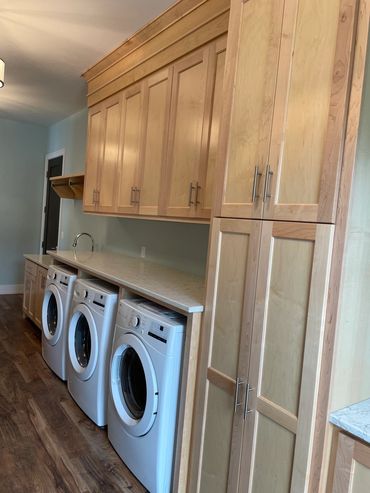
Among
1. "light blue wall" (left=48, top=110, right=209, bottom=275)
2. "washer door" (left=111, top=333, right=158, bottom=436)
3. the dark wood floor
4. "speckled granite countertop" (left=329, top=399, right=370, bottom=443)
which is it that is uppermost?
"light blue wall" (left=48, top=110, right=209, bottom=275)

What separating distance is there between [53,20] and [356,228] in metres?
2.45

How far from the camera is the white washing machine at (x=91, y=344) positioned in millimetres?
2316

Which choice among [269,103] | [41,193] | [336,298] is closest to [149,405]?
[336,298]

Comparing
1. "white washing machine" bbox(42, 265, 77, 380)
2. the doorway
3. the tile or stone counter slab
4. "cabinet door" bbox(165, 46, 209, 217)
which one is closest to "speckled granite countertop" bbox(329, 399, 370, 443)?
"cabinet door" bbox(165, 46, 209, 217)

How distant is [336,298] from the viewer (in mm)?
1160

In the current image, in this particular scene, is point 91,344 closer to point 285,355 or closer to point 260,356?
point 260,356

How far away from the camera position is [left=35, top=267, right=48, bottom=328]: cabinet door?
3966 millimetres

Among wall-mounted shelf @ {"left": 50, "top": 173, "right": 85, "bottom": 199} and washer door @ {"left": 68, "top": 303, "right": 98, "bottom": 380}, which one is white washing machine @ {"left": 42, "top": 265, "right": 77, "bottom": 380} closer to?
washer door @ {"left": 68, "top": 303, "right": 98, "bottom": 380}

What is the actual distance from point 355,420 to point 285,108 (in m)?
1.04

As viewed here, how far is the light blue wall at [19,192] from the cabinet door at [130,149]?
3.37 meters

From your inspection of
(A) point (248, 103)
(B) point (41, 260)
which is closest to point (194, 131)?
(A) point (248, 103)

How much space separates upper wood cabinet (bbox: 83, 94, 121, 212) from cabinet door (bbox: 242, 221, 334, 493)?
207 cm

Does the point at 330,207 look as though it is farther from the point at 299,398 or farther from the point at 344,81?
the point at 299,398

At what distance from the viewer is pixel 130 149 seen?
2.90 metres
